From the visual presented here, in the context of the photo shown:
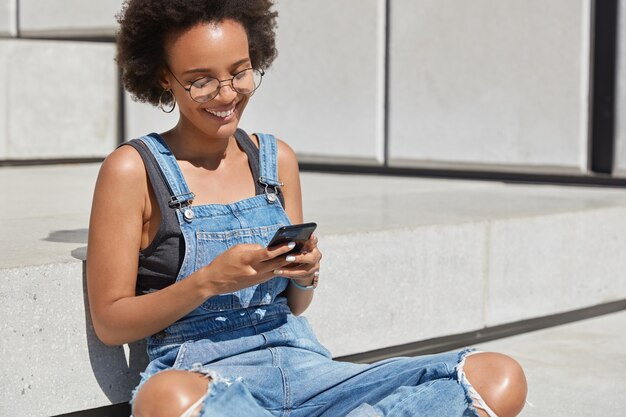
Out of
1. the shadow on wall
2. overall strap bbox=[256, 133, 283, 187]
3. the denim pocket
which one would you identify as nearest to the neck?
overall strap bbox=[256, 133, 283, 187]

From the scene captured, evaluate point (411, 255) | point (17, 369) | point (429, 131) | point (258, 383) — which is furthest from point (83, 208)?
point (429, 131)

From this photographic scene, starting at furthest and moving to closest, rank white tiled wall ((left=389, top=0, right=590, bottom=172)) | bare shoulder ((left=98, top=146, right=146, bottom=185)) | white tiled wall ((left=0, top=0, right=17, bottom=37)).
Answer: white tiled wall ((left=0, top=0, right=17, bottom=37)) < white tiled wall ((left=389, top=0, right=590, bottom=172)) < bare shoulder ((left=98, top=146, right=146, bottom=185))

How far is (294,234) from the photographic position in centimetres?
231

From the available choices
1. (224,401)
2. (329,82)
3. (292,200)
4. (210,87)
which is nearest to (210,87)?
(210,87)

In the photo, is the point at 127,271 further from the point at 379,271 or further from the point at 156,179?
the point at 379,271

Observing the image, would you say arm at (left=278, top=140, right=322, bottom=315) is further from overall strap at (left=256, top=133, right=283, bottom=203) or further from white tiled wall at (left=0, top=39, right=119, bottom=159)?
white tiled wall at (left=0, top=39, right=119, bottom=159)

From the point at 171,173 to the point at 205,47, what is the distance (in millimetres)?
299

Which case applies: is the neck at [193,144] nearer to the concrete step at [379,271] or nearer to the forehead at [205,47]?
the forehead at [205,47]

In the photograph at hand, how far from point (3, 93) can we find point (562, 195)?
3.31 metres

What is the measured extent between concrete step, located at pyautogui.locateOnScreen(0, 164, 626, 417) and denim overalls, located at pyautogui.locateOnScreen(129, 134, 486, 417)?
25 centimetres

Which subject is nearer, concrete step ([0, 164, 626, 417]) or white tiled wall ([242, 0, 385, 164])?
concrete step ([0, 164, 626, 417])

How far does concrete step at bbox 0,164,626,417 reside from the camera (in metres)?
2.65

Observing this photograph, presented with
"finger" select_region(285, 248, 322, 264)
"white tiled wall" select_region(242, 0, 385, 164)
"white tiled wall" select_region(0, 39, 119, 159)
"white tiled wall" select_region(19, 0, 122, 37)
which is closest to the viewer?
"finger" select_region(285, 248, 322, 264)

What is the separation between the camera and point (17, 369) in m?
2.59
